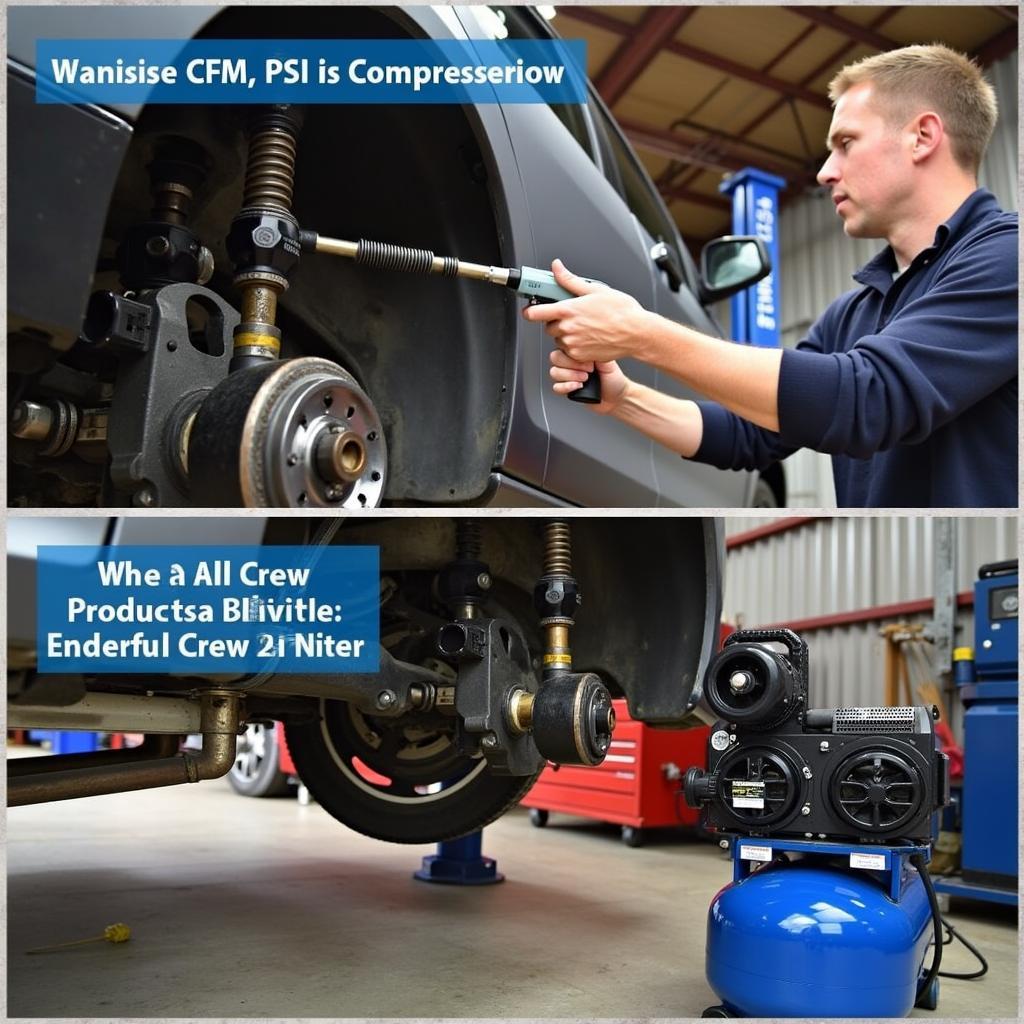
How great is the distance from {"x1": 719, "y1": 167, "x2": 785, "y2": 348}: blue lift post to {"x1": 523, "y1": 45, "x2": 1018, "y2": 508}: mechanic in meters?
3.67

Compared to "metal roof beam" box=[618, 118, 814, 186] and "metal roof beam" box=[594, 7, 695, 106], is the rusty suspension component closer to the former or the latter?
"metal roof beam" box=[594, 7, 695, 106]

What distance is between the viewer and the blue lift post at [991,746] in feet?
9.64

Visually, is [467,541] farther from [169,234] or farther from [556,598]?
[169,234]

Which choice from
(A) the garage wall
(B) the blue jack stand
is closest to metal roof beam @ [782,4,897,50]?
(A) the garage wall

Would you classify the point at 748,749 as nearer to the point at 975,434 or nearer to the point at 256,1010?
the point at 975,434

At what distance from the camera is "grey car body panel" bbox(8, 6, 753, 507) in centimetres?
79

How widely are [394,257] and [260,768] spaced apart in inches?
196

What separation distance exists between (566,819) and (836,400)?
4.40 meters

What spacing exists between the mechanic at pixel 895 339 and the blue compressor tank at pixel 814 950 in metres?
0.63

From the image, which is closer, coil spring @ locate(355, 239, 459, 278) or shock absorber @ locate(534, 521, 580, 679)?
coil spring @ locate(355, 239, 459, 278)

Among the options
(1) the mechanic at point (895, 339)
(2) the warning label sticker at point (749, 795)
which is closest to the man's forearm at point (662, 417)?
(1) the mechanic at point (895, 339)

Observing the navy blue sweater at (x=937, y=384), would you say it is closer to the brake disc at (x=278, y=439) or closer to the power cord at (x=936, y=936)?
the brake disc at (x=278, y=439)

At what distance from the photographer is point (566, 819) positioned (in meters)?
5.10

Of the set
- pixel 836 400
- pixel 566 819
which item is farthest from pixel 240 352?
pixel 566 819
